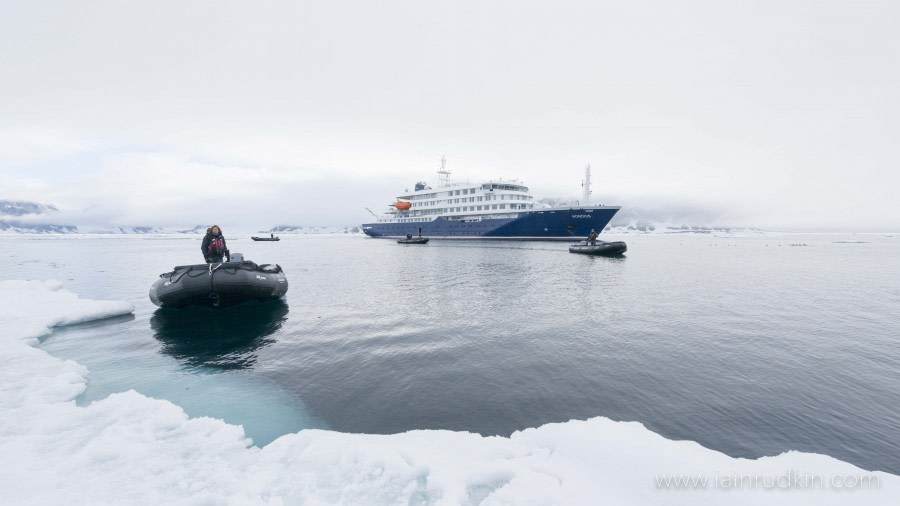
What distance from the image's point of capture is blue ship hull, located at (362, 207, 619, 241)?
54.6 metres

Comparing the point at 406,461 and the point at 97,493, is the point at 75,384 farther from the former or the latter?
the point at 406,461

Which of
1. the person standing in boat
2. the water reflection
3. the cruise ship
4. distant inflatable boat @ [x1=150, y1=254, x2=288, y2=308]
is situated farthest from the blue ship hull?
the person standing in boat

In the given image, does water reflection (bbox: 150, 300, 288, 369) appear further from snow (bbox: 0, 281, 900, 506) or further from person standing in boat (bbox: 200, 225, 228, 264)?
snow (bbox: 0, 281, 900, 506)

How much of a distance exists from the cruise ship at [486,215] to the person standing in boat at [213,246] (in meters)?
50.6

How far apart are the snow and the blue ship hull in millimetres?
53601

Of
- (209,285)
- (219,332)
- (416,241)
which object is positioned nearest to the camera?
(219,332)

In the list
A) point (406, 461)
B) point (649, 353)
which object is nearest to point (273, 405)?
point (406, 461)

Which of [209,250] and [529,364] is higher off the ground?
[209,250]

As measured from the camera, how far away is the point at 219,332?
1082cm

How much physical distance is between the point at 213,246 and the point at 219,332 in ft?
12.3

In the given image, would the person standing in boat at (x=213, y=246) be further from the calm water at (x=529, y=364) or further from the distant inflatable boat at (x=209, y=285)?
the calm water at (x=529, y=364)

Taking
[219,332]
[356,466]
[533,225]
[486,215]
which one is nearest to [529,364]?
[356,466]

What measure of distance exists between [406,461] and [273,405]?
128 inches

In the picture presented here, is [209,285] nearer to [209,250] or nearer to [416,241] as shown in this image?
[209,250]
